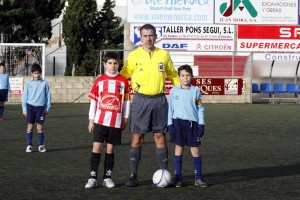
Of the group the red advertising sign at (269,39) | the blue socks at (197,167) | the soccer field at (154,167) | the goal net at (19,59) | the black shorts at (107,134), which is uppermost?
the red advertising sign at (269,39)

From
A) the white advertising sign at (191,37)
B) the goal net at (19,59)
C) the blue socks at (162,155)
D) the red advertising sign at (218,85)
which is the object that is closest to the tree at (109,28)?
the white advertising sign at (191,37)

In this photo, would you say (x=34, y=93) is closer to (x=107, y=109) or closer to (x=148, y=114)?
(x=107, y=109)

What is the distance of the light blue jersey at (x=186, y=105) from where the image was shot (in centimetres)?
975

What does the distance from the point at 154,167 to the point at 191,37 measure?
2991cm

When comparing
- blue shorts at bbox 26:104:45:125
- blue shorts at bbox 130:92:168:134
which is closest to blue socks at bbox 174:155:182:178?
blue shorts at bbox 130:92:168:134

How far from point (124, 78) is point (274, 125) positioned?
1246 cm

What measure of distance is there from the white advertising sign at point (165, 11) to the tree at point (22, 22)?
10507 millimetres

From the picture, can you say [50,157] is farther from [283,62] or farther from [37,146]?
[283,62]

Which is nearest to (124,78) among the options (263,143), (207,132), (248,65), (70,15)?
(263,143)

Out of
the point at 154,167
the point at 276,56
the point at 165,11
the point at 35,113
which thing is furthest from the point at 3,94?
the point at 276,56

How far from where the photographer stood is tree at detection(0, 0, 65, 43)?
161 ft

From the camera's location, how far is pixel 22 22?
164ft

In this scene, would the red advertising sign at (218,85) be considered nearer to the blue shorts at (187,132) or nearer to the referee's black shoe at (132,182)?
the blue shorts at (187,132)

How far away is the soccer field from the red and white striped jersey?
805 millimetres
